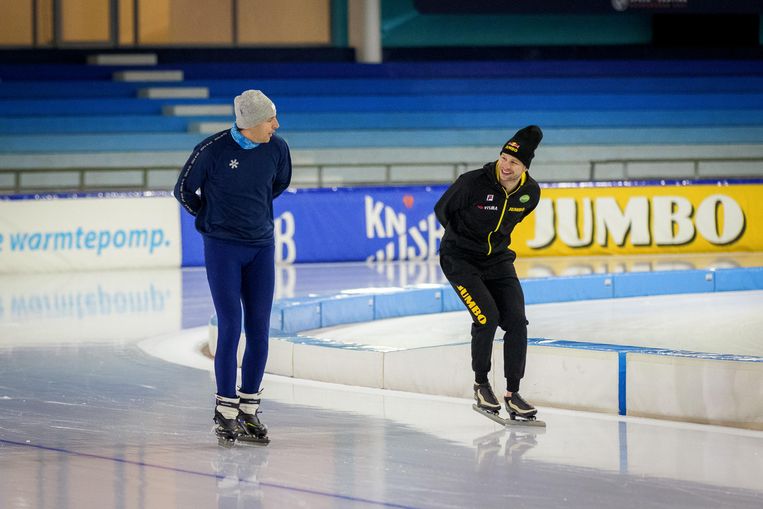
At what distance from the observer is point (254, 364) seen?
5.79 m

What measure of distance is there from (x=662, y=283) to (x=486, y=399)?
258 inches

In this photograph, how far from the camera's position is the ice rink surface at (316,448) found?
472cm

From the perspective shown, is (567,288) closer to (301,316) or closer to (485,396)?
(301,316)

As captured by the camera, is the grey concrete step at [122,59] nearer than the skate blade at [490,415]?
No

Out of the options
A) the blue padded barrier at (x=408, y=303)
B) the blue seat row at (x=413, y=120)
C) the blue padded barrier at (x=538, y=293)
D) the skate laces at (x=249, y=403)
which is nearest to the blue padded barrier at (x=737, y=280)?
the blue padded barrier at (x=538, y=293)

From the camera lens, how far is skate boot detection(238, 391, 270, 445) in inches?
223

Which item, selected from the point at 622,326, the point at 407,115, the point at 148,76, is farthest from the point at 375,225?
the point at 148,76

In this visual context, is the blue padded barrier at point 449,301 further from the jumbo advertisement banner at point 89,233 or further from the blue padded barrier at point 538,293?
the jumbo advertisement banner at point 89,233

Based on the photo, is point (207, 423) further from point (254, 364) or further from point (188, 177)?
point (188, 177)

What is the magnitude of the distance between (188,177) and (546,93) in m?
16.5

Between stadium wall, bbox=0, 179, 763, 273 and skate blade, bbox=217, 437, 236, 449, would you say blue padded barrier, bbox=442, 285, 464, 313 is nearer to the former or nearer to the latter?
stadium wall, bbox=0, 179, 763, 273

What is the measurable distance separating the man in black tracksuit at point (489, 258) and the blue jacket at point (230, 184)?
0.97 m

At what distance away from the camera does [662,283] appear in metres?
12.4

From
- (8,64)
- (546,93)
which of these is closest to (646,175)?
(546,93)
